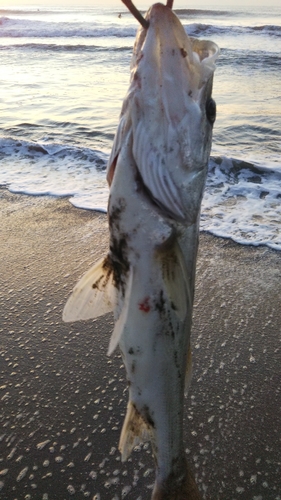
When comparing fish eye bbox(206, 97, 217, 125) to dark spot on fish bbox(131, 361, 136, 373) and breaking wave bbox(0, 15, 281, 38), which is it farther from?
breaking wave bbox(0, 15, 281, 38)

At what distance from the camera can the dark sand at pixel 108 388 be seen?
9.46ft

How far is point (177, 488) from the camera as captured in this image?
2.41 metres

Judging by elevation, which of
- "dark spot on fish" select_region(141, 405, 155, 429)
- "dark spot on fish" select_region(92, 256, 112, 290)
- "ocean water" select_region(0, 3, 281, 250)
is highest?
"dark spot on fish" select_region(92, 256, 112, 290)

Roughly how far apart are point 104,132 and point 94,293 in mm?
8594

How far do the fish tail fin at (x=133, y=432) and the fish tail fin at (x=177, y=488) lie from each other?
0.21 meters

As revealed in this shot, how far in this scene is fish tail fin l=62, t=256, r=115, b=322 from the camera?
232 centimetres

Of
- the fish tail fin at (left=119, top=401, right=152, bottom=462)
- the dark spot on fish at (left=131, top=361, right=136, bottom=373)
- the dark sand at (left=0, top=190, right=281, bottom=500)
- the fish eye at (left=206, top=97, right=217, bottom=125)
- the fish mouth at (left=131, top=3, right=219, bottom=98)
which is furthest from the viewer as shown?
the dark sand at (left=0, top=190, right=281, bottom=500)

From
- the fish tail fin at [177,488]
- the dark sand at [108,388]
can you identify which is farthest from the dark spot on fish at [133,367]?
the dark sand at [108,388]

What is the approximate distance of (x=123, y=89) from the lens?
14.6m

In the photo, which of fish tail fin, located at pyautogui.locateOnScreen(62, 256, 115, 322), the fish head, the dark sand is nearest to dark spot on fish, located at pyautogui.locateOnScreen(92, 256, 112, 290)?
fish tail fin, located at pyautogui.locateOnScreen(62, 256, 115, 322)

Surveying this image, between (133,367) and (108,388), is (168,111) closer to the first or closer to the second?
(133,367)

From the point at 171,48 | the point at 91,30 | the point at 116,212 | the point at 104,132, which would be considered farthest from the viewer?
the point at 91,30

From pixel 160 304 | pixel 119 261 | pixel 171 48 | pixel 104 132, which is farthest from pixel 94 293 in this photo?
pixel 104 132

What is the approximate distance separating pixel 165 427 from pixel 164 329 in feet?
1.78
